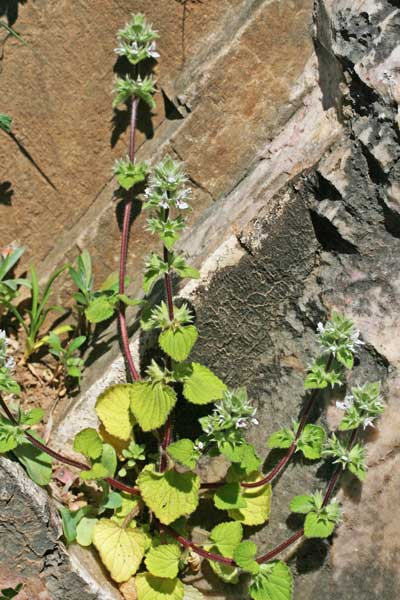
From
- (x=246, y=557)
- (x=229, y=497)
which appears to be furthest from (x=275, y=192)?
(x=246, y=557)

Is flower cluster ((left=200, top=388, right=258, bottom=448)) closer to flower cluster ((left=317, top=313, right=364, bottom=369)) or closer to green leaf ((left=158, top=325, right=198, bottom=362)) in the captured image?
green leaf ((left=158, top=325, right=198, bottom=362))

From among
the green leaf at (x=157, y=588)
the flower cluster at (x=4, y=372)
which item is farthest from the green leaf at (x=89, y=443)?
the green leaf at (x=157, y=588)

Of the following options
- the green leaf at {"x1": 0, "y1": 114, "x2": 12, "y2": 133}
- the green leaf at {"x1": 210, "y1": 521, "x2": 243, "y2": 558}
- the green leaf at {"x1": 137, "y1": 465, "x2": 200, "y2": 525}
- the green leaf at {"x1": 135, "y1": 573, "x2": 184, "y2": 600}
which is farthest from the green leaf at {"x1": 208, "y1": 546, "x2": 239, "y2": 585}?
the green leaf at {"x1": 0, "y1": 114, "x2": 12, "y2": 133}

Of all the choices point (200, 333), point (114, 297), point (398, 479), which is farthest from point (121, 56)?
point (398, 479)

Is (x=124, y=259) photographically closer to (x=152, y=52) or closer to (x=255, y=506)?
(x=152, y=52)

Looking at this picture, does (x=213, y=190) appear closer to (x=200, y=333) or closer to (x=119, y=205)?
(x=119, y=205)


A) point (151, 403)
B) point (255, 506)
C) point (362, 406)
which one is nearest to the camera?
point (362, 406)
